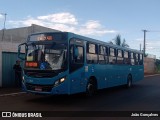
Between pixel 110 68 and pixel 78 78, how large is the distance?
474 cm

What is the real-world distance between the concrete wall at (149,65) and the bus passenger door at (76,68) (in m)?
45.0

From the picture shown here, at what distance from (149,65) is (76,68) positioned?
50061 millimetres

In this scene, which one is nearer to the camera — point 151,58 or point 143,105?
Answer: point 143,105

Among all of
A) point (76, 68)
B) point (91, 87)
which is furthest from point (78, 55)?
point (91, 87)

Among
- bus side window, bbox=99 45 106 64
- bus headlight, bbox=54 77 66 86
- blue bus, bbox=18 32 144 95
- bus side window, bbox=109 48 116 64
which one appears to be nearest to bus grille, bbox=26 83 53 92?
blue bus, bbox=18 32 144 95

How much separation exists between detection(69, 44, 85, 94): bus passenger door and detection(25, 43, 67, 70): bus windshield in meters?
0.47

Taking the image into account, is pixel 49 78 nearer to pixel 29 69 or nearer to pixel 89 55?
pixel 29 69

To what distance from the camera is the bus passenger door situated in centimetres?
1343

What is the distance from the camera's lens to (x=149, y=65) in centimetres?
6191

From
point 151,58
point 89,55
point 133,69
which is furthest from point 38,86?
point 151,58

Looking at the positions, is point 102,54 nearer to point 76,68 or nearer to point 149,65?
point 76,68

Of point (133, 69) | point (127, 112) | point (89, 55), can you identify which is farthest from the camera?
point (133, 69)

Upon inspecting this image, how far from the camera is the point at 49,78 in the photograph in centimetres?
1288

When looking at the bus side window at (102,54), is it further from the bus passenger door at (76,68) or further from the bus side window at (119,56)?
the bus side window at (119,56)
